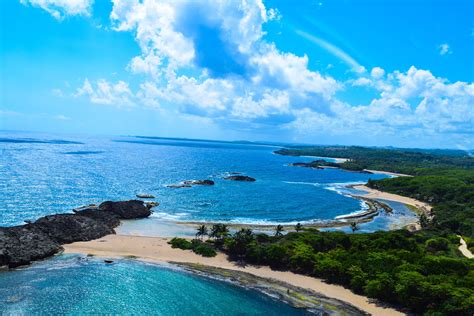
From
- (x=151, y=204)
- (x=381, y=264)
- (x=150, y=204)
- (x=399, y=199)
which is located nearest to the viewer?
(x=381, y=264)

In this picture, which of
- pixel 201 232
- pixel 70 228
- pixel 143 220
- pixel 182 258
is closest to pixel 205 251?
pixel 182 258

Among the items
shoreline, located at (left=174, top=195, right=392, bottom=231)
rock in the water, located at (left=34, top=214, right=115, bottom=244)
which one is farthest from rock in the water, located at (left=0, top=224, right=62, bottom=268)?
shoreline, located at (left=174, top=195, right=392, bottom=231)

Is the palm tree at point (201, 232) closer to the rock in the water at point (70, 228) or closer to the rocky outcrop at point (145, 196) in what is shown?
the rock in the water at point (70, 228)

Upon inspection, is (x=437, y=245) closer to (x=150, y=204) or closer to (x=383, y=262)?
(x=383, y=262)

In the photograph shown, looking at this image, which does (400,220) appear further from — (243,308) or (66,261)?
(66,261)

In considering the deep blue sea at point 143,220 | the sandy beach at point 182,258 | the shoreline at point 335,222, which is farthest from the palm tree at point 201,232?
the shoreline at point 335,222

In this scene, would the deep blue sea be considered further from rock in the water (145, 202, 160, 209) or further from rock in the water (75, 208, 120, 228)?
rock in the water (75, 208, 120, 228)
